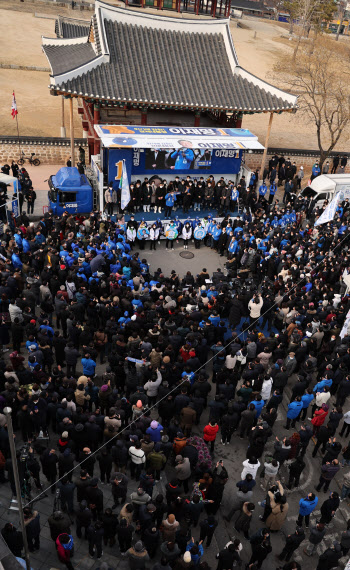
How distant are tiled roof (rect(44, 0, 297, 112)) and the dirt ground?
385 inches

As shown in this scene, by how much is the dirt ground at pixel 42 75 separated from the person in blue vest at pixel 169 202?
14409 mm

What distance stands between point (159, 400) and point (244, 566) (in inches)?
152

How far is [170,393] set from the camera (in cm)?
1148

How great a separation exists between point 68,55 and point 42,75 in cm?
2073

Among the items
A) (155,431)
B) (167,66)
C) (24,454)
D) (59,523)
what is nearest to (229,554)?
(155,431)

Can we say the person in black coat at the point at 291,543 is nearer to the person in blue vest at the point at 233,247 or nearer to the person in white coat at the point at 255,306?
the person in white coat at the point at 255,306

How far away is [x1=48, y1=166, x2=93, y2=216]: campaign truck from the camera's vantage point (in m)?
20.5

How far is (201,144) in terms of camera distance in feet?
71.6

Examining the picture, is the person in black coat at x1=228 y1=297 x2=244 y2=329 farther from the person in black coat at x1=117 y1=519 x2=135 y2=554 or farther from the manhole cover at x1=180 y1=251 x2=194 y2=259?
the person in black coat at x1=117 y1=519 x2=135 y2=554

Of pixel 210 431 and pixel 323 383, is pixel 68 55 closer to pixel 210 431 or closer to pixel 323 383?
pixel 323 383

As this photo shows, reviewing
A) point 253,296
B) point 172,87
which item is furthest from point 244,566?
point 172,87

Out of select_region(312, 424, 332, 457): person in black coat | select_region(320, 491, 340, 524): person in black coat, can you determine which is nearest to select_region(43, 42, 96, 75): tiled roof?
select_region(312, 424, 332, 457): person in black coat

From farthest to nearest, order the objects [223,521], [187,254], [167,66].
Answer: [167,66] < [187,254] < [223,521]

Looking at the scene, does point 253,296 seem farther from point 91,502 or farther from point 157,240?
point 91,502
